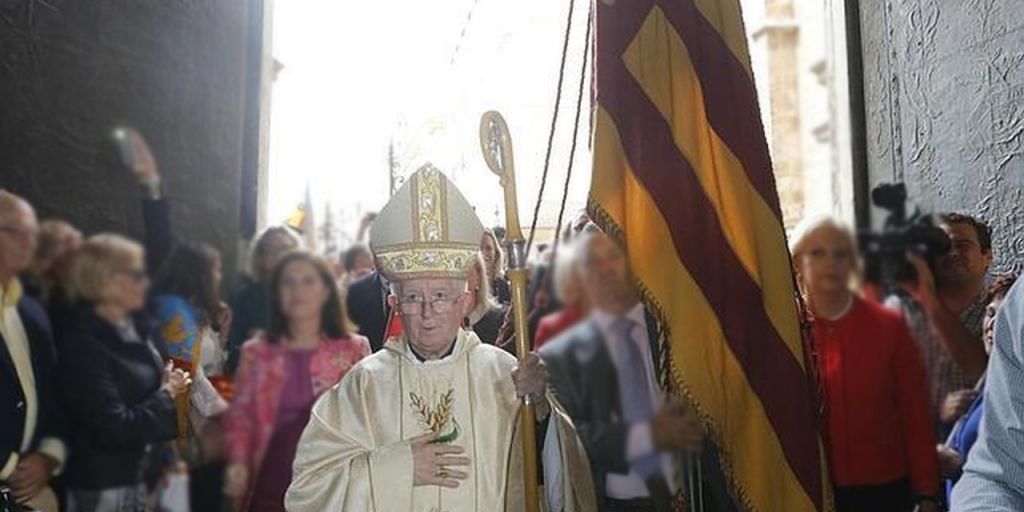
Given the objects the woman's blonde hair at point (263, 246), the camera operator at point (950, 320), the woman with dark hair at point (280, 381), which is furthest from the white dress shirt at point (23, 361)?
the camera operator at point (950, 320)

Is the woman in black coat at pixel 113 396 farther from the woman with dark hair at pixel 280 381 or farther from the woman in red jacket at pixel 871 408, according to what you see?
the woman in red jacket at pixel 871 408

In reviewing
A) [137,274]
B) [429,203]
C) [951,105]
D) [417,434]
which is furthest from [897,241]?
[137,274]

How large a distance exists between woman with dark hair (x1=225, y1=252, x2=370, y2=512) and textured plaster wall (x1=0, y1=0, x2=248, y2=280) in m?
0.18

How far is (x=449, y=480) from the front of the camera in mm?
2217

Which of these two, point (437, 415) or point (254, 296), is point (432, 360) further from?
point (254, 296)

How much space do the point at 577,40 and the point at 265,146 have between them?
2.83ft

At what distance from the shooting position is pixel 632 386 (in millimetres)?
2334

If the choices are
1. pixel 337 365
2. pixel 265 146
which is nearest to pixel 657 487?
pixel 337 365

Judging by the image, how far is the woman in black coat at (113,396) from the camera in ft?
7.53

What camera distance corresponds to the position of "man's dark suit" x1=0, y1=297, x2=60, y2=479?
7.46ft

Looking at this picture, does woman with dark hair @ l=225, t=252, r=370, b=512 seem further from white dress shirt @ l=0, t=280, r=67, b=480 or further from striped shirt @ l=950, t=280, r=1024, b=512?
striped shirt @ l=950, t=280, r=1024, b=512

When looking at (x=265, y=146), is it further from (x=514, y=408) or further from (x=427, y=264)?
(x=514, y=408)

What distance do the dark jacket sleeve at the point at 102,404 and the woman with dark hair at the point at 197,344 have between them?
7cm

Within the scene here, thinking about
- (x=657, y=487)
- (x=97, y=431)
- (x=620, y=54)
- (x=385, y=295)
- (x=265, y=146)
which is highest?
(x=620, y=54)
